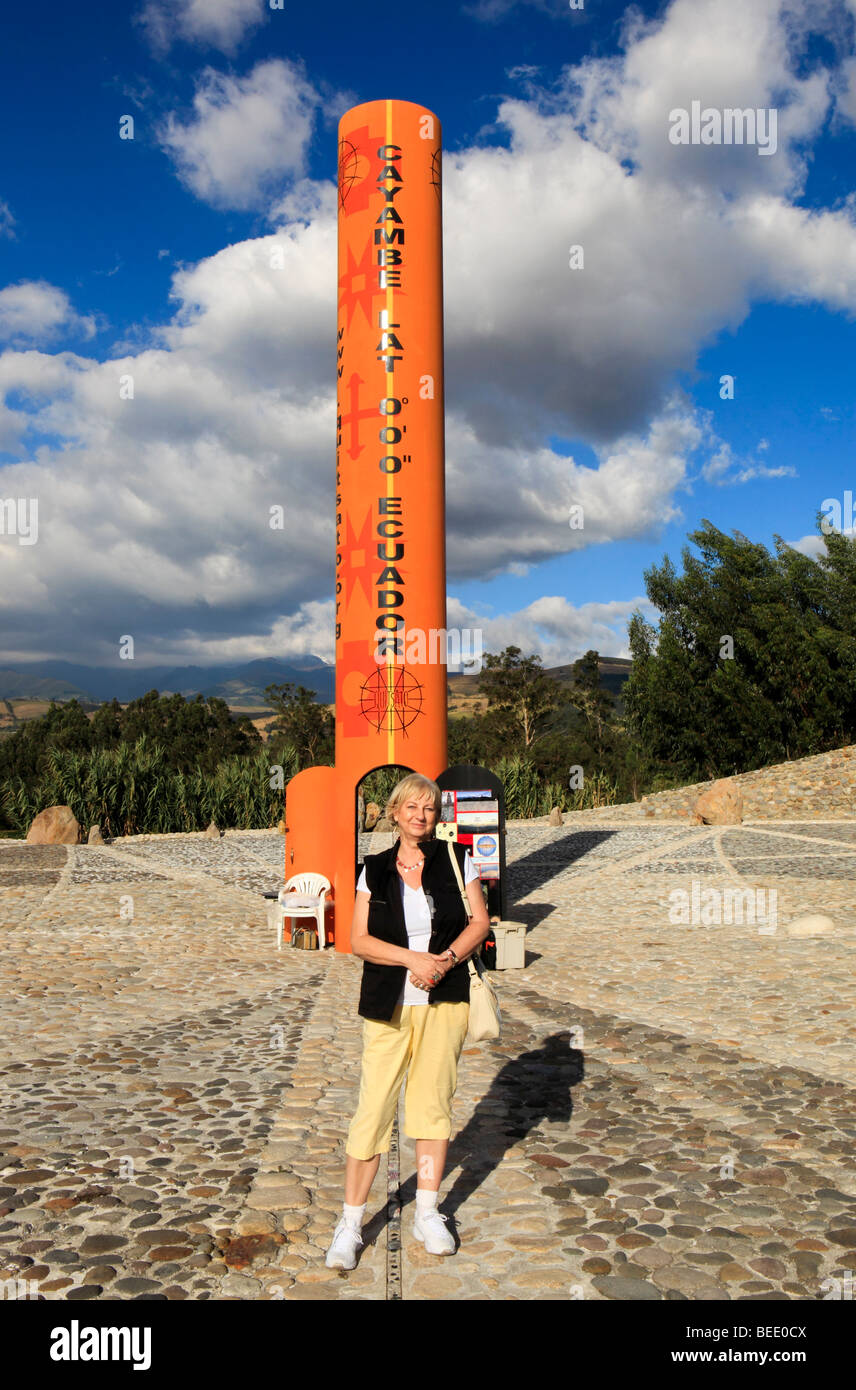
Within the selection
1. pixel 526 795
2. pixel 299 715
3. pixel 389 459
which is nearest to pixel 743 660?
pixel 526 795

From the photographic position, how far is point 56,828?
1997 cm

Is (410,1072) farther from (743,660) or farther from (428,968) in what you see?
(743,660)

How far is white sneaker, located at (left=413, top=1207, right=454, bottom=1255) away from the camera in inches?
133

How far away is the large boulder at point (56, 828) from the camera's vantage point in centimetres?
1997

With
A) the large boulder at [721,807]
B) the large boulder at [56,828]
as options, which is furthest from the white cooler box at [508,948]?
the large boulder at [721,807]

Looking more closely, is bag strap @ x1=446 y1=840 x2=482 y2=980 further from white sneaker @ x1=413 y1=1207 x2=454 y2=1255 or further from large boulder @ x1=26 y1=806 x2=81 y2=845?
large boulder @ x1=26 y1=806 x2=81 y2=845

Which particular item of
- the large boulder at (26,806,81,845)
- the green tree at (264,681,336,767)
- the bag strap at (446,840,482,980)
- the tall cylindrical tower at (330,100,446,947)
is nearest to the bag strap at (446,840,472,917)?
the bag strap at (446,840,482,980)

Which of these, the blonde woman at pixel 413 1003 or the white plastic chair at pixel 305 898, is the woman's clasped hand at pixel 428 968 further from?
the white plastic chair at pixel 305 898

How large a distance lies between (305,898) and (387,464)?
→ 15.6ft

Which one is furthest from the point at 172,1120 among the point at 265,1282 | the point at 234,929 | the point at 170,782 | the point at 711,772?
the point at 711,772

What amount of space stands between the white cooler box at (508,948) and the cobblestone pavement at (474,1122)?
0.12 metres

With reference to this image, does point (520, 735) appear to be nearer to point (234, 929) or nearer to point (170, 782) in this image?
point (170, 782)
